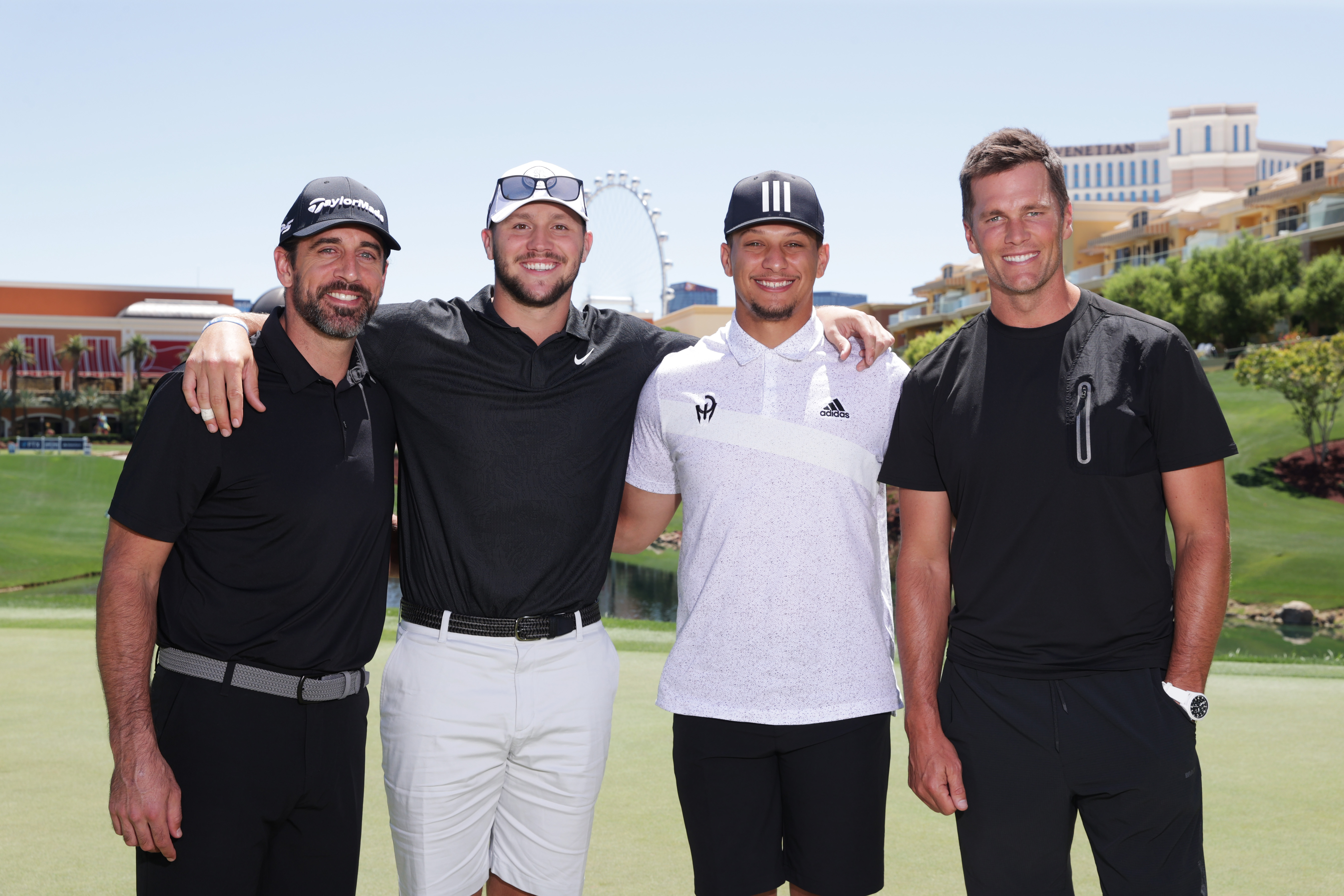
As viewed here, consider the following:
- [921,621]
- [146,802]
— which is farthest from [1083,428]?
[146,802]

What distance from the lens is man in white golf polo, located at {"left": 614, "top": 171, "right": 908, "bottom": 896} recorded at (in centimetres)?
346

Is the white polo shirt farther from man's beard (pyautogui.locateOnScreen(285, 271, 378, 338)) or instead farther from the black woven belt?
man's beard (pyautogui.locateOnScreen(285, 271, 378, 338))

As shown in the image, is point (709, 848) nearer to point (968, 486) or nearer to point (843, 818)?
point (843, 818)

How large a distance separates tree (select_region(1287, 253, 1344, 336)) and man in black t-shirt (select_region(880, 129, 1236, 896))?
156 ft

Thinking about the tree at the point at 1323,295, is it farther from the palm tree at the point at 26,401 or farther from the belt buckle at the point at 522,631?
the palm tree at the point at 26,401

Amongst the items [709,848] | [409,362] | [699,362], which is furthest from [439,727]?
[699,362]

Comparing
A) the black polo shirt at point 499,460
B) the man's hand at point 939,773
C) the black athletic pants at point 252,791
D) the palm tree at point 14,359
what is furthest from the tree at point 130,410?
the man's hand at point 939,773

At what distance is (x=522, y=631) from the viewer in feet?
11.9

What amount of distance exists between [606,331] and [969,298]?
70754mm

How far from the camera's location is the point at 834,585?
348 cm

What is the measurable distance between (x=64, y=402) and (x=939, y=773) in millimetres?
89825

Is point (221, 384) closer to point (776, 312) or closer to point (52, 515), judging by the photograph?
point (776, 312)

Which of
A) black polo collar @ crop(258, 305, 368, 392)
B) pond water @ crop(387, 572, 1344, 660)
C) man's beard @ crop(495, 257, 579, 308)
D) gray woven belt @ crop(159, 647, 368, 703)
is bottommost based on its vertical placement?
pond water @ crop(387, 572, 1344, 660)

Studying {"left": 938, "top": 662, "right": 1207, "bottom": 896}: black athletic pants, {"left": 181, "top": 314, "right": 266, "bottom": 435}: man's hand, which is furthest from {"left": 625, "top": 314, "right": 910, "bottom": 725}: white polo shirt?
{"left": 181, "top": 314, "right": 266, "bottom": 435}: man's hand
